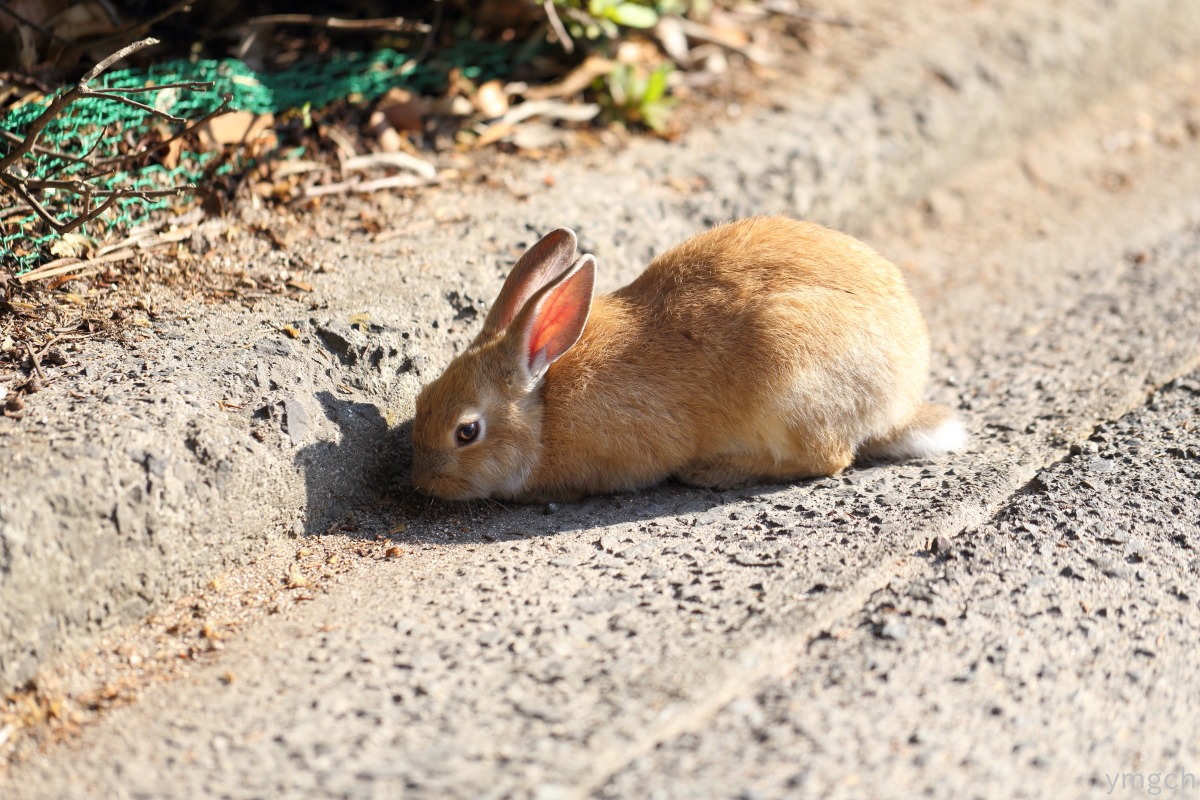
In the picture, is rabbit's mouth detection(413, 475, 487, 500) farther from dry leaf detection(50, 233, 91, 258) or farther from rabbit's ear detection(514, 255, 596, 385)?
dry leaf detection(50, 233, 91, 258)

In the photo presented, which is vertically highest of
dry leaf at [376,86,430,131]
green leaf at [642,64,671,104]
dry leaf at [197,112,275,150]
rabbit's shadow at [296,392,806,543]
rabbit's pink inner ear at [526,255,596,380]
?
dry leaf at [197,112,275,150]

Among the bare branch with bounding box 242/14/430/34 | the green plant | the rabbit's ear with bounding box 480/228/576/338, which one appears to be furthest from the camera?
the green plant

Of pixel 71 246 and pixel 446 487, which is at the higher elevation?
pixel 71 246

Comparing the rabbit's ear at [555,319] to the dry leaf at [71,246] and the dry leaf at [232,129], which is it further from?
the dry leaf at [232,129]

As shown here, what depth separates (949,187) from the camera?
8219mm

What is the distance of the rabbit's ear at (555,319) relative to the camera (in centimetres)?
466

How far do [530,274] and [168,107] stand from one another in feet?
7.37

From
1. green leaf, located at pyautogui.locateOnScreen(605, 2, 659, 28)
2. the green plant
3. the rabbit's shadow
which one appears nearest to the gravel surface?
the rabbit's shadow

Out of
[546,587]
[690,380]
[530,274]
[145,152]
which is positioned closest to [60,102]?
[145,152]

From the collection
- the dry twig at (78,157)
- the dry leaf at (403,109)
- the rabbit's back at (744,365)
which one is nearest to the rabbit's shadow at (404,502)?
the rabbit's back at (744,365)

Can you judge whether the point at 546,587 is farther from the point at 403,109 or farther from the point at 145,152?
the point at 403,109

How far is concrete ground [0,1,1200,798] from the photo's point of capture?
10.2ft

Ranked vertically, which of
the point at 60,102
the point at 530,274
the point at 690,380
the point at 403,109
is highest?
the point at 60,102

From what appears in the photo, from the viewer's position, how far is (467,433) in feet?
15.6
